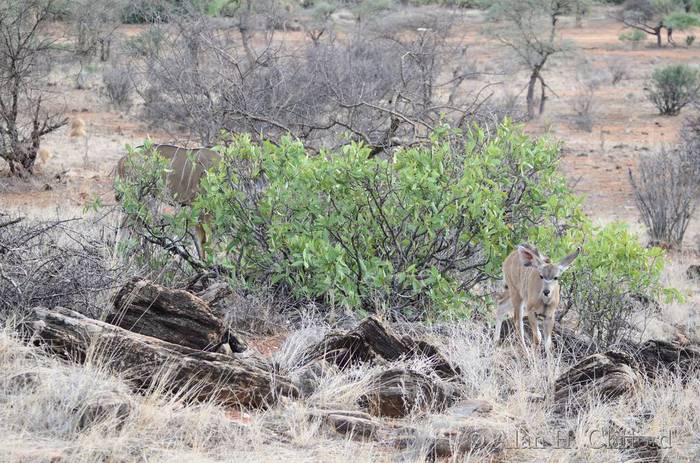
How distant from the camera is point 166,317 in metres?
5.88

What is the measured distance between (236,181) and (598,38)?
45.0 m

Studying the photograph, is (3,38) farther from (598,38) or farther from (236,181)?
(598,38)

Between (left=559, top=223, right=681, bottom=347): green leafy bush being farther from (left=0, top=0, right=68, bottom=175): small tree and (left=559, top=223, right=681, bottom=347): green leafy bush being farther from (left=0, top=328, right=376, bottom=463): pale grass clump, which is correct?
(left=0, top=0, right=68, bottom=175): small tree

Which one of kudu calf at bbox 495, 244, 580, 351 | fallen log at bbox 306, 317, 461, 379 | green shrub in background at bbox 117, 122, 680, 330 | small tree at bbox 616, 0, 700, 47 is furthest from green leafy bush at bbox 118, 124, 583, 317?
small tree at bbox 616, 0, 700, 47

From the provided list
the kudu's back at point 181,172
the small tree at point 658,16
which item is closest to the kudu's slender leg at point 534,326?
the kudu's back at point 181,172

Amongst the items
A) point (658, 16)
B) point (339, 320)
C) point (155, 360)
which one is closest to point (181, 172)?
point (339, 320)

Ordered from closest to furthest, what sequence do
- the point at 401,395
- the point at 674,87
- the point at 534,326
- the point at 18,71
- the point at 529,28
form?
the point at 401,395 < the point at 534,326 < the point at 18,71 < the point at 674,87 < the point at 529,28

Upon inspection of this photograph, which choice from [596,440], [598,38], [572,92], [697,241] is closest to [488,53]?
[572,92]

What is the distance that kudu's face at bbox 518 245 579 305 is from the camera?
709 cm

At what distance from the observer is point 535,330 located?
24.7ft

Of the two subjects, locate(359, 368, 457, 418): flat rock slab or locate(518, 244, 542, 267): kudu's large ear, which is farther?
locate(518, 244, 542, 267): kudu's large ear

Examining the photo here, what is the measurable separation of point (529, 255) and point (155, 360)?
314cm

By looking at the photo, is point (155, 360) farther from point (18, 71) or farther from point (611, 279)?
point (18, 71)

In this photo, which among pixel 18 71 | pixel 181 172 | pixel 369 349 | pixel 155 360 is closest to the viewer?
pixel 155 360
